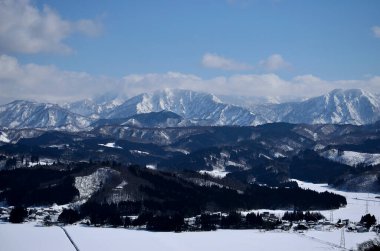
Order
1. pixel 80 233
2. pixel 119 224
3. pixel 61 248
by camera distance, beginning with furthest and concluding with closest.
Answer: pixel 119 224 → pixel 80 233 → pixel 61 248

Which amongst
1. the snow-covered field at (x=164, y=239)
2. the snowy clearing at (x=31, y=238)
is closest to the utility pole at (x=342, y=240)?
the snow-covered field at (x=164, y=239)

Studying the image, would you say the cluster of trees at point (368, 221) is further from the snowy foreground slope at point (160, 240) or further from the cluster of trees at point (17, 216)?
the cluster of trees at point (17, 216)

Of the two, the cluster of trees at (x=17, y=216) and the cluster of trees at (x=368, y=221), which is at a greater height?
the cluster of trees at (x=368, y=221)

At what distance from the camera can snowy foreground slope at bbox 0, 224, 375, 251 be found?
470ft

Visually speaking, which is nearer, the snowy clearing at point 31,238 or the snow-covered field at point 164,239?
the snowy clearing at point 31,238

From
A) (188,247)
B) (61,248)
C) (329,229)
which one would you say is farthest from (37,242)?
(329,229)

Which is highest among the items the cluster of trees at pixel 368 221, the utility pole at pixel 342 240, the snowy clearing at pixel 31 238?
the cluster of trees at pixel 368 221

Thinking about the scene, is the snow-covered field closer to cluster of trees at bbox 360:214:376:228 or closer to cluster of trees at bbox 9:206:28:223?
cluster of trees at bbox 9:206:28:223

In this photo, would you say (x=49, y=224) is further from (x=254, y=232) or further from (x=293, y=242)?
(x=293, y=242)

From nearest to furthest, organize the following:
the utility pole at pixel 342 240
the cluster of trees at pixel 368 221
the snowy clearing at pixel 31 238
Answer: the snowy clearing at pixel 31 238 < the utility pole at pixel 342 240 < the cluster of trees at pixel 368 221

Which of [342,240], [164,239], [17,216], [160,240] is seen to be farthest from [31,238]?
[342,240]

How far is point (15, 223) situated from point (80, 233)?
33.2m

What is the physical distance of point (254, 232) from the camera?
586ft

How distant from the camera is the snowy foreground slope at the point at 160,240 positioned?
14325 centimetres
